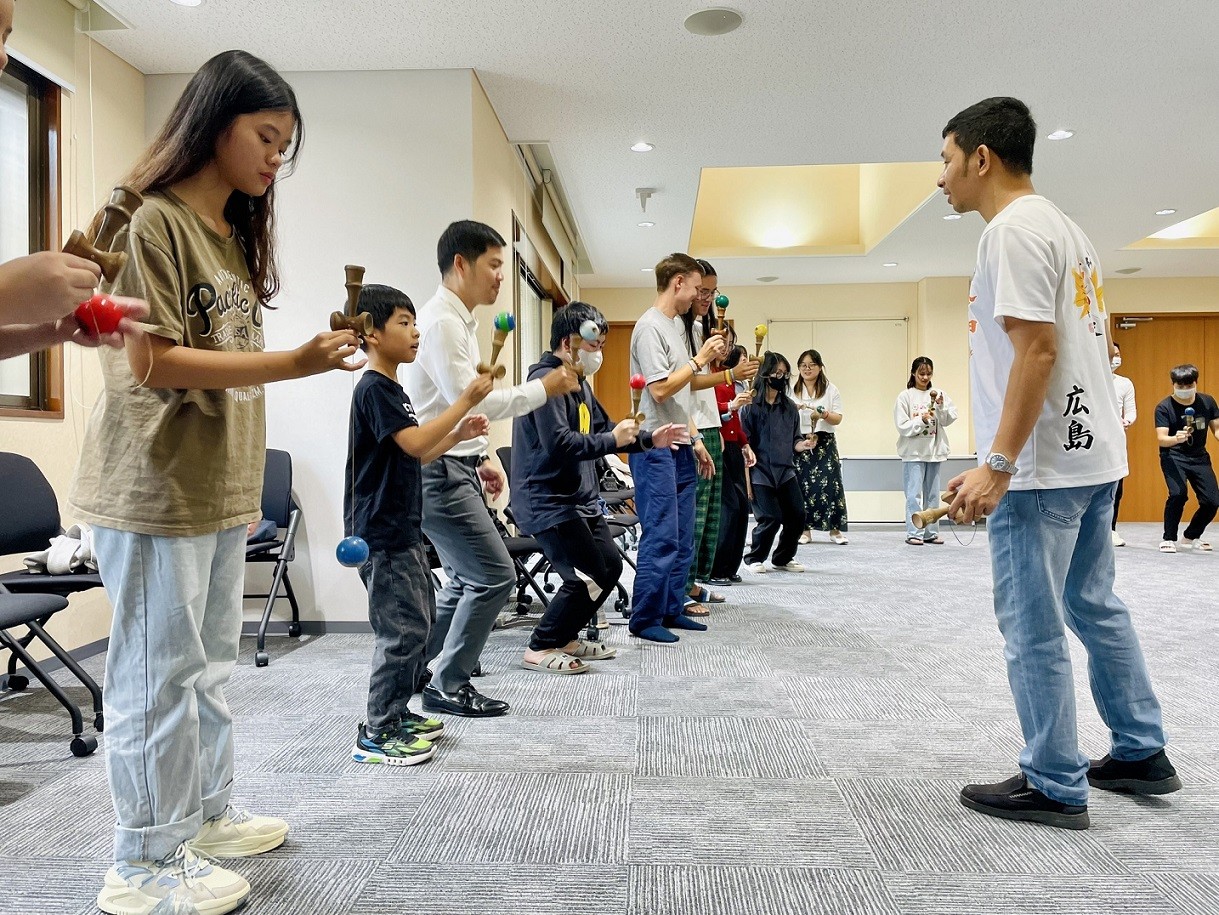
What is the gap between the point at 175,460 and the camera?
4.50 ft

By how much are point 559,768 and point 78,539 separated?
1944mm

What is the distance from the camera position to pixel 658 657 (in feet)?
10.7

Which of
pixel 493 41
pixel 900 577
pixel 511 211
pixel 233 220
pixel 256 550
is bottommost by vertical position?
pixel 900 577

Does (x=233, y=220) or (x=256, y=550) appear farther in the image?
(x=256, y=550)

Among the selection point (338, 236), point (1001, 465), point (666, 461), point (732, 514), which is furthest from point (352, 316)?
point (732, 514)

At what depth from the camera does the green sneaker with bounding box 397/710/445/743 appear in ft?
7.16

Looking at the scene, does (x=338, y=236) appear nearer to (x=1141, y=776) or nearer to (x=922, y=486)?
(x=1141, y=776)

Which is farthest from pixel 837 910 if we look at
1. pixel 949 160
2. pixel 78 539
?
pixel 78 539

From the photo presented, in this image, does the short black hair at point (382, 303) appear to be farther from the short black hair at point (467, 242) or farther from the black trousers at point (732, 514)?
the black trousers at point (732, 514)

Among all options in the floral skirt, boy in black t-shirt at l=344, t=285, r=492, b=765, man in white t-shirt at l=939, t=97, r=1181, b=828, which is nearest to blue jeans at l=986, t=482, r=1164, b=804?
man in white t-shirt at l=939, t=97, r=1181, b=828

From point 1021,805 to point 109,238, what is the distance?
1.95m

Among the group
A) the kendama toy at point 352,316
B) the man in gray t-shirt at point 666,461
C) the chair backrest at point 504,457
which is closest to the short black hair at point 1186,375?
the man in gray t-shirt at point 666,461

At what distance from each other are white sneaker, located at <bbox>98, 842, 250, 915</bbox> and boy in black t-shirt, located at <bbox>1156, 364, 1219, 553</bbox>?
289 inches

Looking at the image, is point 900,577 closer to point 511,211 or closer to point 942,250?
point 511,211
